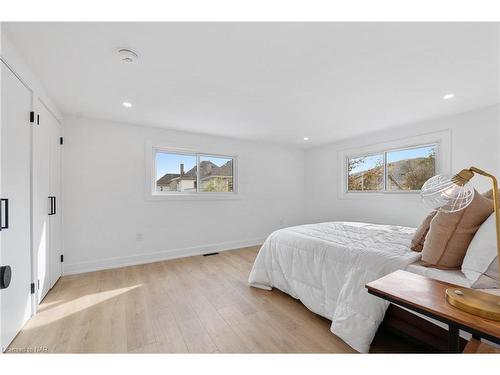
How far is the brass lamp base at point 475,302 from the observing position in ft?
2.67

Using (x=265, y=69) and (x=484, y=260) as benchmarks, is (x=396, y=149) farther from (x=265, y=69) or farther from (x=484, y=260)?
(x=265, y=69)

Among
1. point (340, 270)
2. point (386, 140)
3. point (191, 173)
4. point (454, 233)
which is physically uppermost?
point (386, 140)

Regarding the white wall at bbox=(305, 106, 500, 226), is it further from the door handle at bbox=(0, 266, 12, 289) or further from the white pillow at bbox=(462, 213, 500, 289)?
the door handle at bbox=(0, 266, 12, 289)

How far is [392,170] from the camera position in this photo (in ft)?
12.2

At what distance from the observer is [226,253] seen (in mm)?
3906

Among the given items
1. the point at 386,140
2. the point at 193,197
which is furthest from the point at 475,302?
the point at 193,197

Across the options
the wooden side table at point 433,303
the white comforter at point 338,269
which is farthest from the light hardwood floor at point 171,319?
the wooden side table at point 433,303

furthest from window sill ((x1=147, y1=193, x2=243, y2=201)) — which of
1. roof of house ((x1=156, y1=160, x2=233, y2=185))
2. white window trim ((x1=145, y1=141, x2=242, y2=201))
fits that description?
roof of house ((x1=156, y1=160, x2=233, y2=185))

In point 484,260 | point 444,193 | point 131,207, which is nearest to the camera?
point 444,193

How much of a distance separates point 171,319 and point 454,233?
227cm

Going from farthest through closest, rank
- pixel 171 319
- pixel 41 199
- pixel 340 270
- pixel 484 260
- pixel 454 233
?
pixel 41 199 < pixel 171 319 < pixel 340 270 < pixel 454 233 < pixel 484 260
